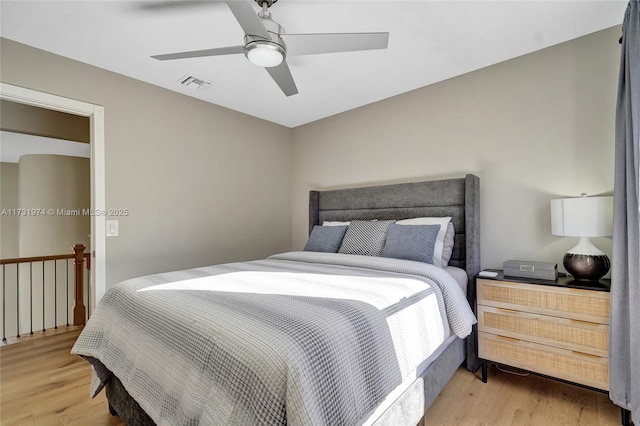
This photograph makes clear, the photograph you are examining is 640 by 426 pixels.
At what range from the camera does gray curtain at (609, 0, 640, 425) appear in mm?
1649

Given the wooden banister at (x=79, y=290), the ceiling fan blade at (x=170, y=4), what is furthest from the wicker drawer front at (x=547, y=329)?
the wooden banister at (x=79, y=290)

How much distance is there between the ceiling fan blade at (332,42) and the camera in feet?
5.22

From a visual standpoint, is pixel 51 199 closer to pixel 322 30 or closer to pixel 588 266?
pixel 322 30

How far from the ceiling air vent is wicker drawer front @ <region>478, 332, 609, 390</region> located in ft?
10.3

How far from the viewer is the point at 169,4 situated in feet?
5.90

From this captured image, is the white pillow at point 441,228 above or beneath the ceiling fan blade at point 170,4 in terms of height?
beneath

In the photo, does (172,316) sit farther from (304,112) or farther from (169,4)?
(304,112)

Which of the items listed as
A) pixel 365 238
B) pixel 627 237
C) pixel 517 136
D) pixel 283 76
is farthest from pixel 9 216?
pixel 627 237

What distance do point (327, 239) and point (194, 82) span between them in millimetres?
1931

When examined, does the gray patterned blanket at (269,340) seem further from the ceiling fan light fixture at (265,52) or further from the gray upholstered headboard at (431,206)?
the ceiling fan light fixture at (265,52)

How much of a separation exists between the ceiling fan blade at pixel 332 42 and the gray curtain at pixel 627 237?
4.54ft

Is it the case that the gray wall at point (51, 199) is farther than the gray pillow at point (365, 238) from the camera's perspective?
Yes

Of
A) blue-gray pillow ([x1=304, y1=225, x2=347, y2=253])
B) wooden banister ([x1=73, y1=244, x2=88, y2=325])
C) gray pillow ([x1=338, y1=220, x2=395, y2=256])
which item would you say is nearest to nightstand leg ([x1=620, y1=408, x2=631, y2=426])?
gray pillow ([x1=338, y1=220, x2=395, y2=256])

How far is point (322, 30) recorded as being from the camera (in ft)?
6.80
